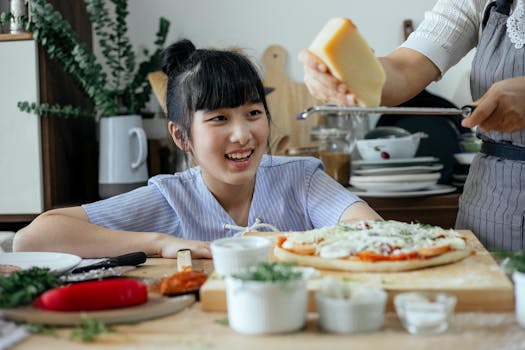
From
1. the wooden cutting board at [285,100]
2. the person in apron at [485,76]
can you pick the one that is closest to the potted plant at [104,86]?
the wooden cutting board at [285,100]

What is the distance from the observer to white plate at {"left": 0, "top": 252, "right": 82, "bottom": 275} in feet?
3.90

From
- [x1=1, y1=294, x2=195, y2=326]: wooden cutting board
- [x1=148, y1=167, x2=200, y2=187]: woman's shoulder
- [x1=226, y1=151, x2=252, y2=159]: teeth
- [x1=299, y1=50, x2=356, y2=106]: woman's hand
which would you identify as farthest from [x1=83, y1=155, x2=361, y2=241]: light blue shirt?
[x1=1, y1=294, x2=195, y2=326]: wooden cutting board

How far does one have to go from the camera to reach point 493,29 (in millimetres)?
1446

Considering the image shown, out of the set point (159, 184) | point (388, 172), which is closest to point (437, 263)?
point (159, 184)

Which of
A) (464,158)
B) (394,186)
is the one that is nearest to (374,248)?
(394,186)

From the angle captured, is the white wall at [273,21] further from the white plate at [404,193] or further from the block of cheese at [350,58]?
the block of cheese at [350,58]

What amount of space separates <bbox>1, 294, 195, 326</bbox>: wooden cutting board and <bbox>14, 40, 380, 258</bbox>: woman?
1.73 ft

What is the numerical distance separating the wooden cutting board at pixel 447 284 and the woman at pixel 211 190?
1.68 feet

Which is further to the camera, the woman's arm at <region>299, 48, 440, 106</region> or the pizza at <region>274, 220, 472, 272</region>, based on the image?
the woman's arm at <region>299, 48, 440, 106</region>

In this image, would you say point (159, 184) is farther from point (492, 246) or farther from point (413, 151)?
point (413, 151)

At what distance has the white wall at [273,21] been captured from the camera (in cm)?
258

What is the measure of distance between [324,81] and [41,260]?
617 mm

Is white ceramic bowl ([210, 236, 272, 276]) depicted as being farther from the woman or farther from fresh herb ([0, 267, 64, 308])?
the woman

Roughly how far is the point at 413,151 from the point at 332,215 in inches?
27.3
